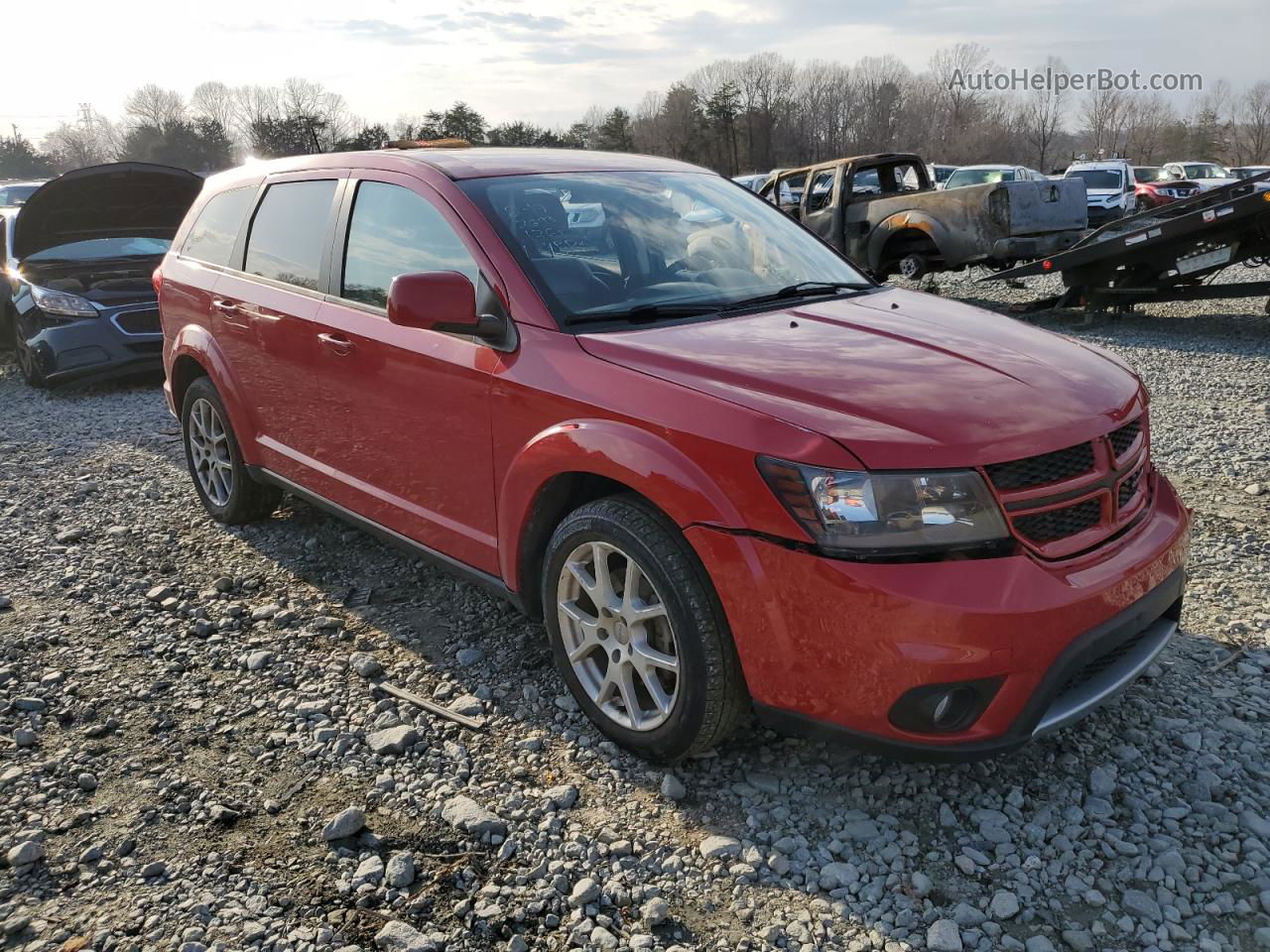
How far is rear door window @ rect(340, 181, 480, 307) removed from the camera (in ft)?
11.1

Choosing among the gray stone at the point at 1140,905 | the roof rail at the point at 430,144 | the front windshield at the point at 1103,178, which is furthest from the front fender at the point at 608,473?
the front windshield at the point at 1103,178

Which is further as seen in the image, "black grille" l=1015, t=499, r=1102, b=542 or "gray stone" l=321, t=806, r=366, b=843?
"gray stone" l=321, t=806, r=366, b=843

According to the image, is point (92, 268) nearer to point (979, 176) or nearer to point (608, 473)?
point (608, 473)

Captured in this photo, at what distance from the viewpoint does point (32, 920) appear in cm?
243

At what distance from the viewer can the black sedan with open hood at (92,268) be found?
29.2ft

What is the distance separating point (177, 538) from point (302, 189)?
2.05 m

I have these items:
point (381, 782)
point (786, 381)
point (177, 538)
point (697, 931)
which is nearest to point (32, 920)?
point (381, 782)

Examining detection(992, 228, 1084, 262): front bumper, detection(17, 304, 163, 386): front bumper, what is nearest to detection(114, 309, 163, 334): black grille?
detection(17, 304, 163, 386): front bumper

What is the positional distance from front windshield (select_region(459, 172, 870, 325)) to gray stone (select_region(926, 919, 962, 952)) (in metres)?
1.90

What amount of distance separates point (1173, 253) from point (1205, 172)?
90.3 ft

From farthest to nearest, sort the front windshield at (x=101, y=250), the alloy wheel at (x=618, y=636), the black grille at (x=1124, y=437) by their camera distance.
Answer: the front windshield at (x=101, y=250)
the alloy wheel at (x=618, y=636)
the black grille at (x=1124, y=437)

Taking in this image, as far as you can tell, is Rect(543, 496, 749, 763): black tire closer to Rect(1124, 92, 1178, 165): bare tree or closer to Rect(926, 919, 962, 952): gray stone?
Rect(926, 919, 962, 952): gray stone

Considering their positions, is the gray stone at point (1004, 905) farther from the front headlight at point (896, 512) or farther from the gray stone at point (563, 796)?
the gray stone at point (563, 796)

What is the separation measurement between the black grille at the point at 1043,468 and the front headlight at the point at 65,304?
349 inches
